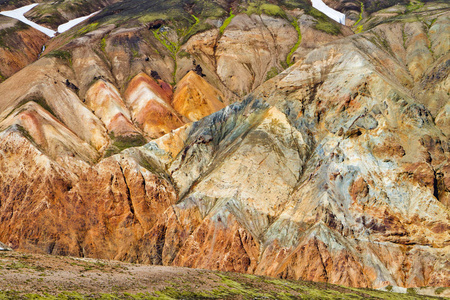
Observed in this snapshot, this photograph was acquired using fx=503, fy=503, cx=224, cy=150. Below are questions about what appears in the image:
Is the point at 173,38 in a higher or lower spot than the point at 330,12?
lower

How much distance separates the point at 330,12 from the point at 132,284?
164 metres

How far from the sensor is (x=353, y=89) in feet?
273

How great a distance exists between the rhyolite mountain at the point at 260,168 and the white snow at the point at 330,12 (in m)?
61.8

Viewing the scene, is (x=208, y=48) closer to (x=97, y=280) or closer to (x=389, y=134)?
(x=389, y=134)

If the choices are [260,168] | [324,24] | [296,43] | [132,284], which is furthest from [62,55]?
[132,284]

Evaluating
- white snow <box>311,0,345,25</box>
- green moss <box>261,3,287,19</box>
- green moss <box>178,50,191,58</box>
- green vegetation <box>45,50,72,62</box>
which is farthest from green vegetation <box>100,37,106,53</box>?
white snow <box>311,0,345,25</box>

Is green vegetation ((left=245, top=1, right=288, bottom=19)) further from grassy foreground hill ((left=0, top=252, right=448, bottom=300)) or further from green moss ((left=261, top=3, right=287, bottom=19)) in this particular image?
grassy foreground hill ((left=0, top=252, right=448, bottom=300))

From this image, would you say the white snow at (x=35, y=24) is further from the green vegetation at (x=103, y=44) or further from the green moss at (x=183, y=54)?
the green moss at (x=183, y=54)

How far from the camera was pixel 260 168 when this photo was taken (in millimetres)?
78750

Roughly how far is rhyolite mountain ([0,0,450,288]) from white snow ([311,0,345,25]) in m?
61.8

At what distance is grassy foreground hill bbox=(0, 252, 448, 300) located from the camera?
36928mm

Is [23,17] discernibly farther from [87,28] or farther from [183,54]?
[183,54]

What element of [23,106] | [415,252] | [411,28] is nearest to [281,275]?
[415,252]

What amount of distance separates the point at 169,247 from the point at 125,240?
9162mm
